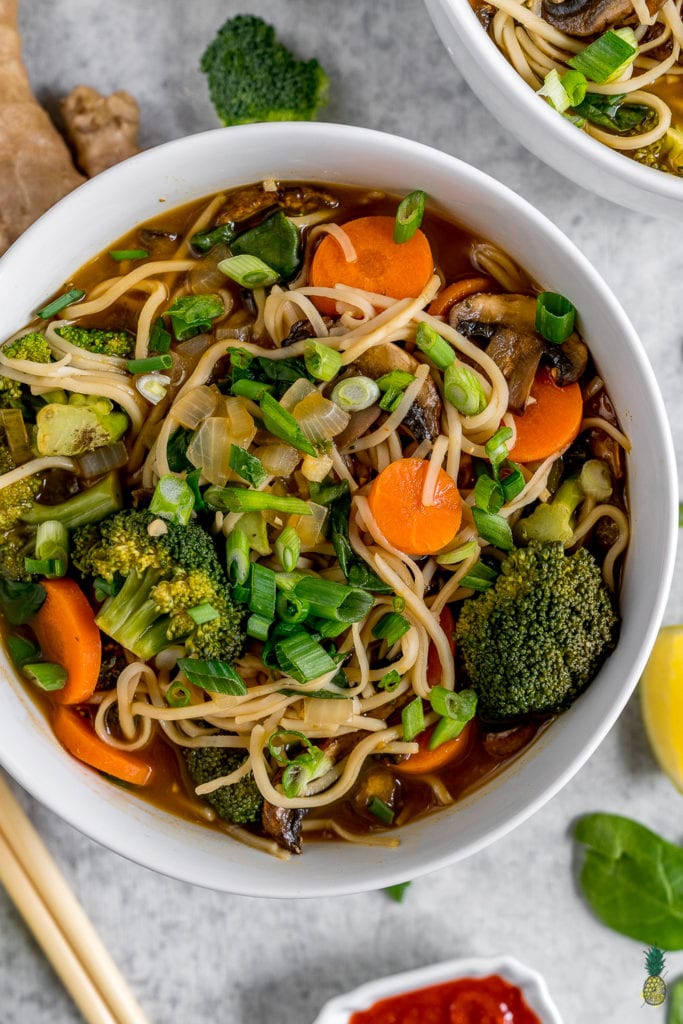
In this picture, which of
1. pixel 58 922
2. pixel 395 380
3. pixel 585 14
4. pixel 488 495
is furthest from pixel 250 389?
pixel 58 922

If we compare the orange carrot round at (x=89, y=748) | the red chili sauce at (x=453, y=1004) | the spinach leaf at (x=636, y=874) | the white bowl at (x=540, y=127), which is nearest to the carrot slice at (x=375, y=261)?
the white bowl at (x=540, y=127)

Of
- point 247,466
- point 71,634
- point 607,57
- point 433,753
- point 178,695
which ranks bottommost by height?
point 433,753

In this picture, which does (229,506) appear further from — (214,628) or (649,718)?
(649,718)

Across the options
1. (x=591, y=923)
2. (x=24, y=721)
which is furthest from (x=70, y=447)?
(x=591, y=923)

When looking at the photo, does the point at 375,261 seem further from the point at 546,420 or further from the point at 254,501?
the point at 254,501

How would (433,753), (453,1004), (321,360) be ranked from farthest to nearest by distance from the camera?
(453,1004) → (433,753) → (321,360)

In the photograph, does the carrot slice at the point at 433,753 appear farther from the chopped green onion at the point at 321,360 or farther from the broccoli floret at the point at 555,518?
the chopped green onion at the point at 321,360
